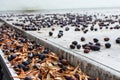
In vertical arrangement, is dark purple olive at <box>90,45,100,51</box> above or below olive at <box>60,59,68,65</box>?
above

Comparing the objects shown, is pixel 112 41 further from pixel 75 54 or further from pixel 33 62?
pixel 33 62

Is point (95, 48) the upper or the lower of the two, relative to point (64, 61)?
upper

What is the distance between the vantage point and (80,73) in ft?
17.5

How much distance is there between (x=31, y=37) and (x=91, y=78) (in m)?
4.95

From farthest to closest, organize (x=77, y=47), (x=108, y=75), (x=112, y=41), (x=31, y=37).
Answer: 1. (x=31, y=37)
2. (x=112, y=41)
3. (x=77, y=47)
4. (x=108, y=75)

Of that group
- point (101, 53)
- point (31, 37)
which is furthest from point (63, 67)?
point (31, 37)

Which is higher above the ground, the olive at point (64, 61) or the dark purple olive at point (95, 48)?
the dark purple olive at point (95, 48)

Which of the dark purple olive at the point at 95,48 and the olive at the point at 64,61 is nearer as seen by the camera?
the olive at the point at 64,61

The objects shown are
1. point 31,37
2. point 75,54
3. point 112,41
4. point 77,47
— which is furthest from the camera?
point 31,37

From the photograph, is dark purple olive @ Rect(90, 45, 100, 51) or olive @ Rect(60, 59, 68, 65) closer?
olive @ Rect(60, 59, 68, 65)

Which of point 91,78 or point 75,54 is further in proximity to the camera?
point 75,54

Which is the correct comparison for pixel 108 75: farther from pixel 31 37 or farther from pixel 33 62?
pixel 31 37

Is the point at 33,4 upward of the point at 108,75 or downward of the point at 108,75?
downward

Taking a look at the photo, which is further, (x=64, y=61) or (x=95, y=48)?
(x=95, y=48)
